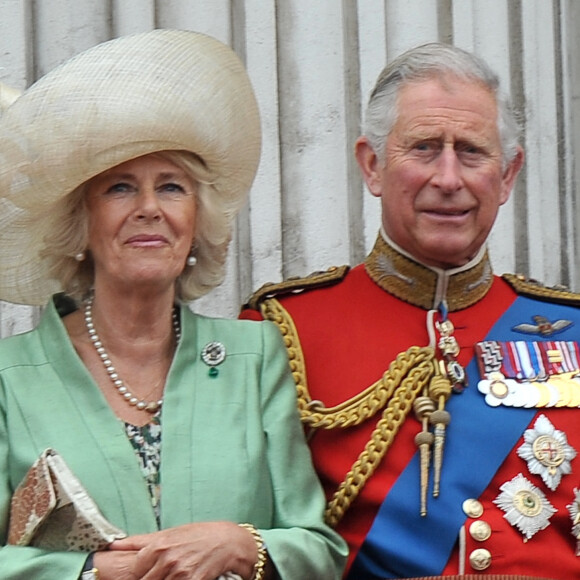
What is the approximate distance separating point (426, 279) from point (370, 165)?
23 cm

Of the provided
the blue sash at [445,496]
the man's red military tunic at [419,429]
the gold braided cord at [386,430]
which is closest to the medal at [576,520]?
the man's red military tunic at [419,429]

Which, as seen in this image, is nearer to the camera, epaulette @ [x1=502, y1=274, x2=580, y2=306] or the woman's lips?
the woman's lips

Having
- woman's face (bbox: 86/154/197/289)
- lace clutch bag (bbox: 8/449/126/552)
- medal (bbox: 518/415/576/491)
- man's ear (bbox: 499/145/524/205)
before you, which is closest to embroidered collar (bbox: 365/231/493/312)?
man's ear (bbox: 499/145/524/205)

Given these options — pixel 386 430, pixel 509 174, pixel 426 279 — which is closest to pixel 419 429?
pixel 386 430

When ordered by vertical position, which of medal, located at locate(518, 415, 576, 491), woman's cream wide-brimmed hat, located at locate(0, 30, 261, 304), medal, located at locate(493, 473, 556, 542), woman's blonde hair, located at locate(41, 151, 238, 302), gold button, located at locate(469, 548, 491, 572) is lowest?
gold button, located at locate(469, 548, 491, 572)

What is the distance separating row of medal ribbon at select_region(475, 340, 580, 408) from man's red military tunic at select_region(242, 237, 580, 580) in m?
0.01

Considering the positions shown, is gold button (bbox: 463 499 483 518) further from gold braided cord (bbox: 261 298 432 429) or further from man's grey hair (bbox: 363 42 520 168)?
man's grey hair (bbox: 363 42 520 168)

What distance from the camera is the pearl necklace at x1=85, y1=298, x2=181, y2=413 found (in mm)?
2869

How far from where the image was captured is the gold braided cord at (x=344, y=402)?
3.09 m

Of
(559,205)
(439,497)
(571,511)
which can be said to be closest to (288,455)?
(439,497)

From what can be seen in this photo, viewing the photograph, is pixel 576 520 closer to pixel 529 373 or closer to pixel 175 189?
pixel 529 373

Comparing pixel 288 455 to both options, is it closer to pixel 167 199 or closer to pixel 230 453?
pixel 230 453

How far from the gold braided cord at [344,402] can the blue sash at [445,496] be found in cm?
9

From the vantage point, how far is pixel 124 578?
2.66 m
